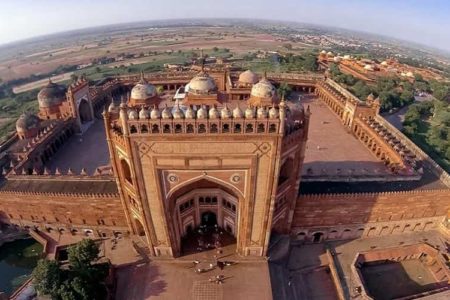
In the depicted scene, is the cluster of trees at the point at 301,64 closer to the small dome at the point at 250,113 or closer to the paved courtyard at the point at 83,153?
the paved courtyard at the point at 83,153

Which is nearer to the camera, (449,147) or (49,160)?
(49,160)

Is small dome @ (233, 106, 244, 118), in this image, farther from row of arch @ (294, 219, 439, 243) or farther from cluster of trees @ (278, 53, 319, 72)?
cluster of trees @ (278, 53, 319, 72)

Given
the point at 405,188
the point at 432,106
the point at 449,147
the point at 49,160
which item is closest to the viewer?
the point at 405,188

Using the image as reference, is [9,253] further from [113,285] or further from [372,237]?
[372,237]

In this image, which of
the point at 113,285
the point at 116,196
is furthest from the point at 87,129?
the point at 113,285

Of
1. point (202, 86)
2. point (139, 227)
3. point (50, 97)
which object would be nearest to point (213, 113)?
point (202, 86)

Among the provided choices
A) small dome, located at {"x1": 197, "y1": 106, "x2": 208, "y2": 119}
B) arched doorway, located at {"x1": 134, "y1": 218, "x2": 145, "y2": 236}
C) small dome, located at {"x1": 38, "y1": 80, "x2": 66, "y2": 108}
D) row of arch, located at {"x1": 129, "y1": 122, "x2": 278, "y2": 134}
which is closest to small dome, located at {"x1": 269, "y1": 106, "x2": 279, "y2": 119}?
row of arch, located at {"x1": 129, "y1": 122, "x2": 278, "y2": 134}

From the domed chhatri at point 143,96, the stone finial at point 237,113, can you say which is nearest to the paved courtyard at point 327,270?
the stone finial at point 237,113
